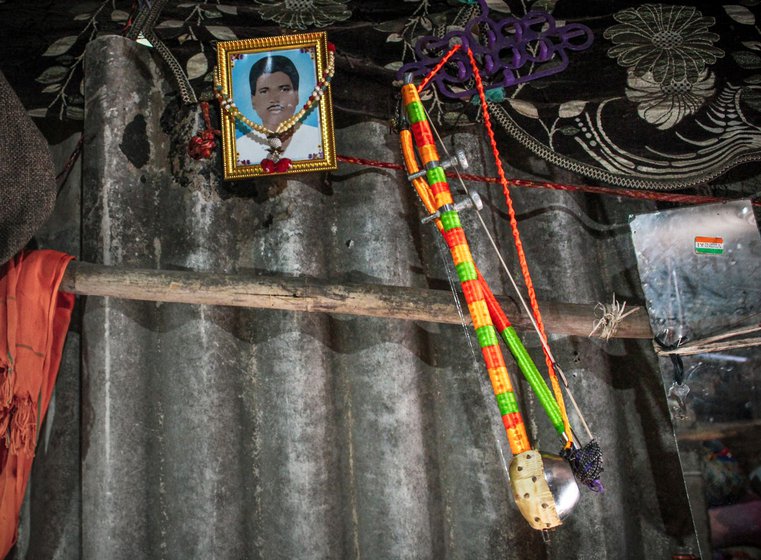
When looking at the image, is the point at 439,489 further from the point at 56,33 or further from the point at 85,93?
the point at 56,33

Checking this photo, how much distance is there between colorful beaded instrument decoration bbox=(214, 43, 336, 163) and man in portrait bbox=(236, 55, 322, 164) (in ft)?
0.07

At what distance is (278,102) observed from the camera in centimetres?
286

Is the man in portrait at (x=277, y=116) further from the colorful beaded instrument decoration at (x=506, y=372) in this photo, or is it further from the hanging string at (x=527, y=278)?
the hanging string at (x=527, y=278)

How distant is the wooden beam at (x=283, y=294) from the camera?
2361mm

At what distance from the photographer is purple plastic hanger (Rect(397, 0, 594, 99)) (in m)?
2.69

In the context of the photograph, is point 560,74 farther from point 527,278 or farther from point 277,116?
point 277,116

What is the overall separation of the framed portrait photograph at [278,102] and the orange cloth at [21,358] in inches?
32.9

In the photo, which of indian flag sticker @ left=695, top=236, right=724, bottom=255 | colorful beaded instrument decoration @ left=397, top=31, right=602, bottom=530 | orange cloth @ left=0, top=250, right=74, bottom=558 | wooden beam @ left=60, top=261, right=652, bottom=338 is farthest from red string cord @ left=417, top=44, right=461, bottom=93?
orange cloth @ left=0, top=250, right=74, bottom=558

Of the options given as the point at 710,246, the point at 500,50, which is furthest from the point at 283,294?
the point at 710,246

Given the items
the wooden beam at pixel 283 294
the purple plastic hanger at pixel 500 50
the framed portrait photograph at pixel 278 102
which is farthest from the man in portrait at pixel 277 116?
the wooden beam at pixel 283 294

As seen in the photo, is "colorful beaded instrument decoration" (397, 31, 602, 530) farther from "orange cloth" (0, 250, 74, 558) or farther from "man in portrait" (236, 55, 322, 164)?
"orange cloth" (0, 250, 74, 558)

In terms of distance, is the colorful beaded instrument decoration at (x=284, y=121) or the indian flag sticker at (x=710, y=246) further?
the colorful beaded instrument decoration at (x=284, y=121)

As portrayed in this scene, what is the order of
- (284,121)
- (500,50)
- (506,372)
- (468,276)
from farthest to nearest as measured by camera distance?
(284,121) < (500,50) < (468,276) < (506,372)

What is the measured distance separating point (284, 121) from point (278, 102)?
10cm
